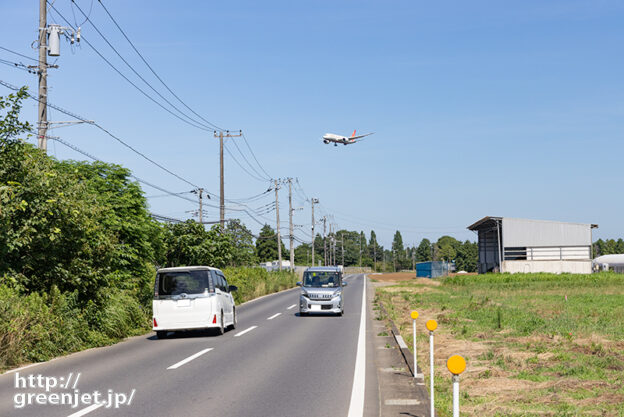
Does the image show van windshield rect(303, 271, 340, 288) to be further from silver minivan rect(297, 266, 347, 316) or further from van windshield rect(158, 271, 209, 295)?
van windshield rect(158, 271, 209, 295)

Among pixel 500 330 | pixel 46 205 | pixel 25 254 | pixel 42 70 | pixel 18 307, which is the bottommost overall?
pixel 500 330

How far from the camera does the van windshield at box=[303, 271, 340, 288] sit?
25641 mm

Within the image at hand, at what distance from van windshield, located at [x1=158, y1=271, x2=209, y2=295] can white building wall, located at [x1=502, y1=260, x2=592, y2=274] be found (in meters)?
51.7

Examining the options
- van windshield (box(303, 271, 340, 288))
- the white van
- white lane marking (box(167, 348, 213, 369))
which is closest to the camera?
white lane marking (box(167, 348, 213, 369))

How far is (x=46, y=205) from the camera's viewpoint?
13.9 m

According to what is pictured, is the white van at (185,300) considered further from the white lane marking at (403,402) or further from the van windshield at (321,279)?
the white lane marking at (403,402)

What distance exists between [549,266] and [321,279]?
4545 centimetres

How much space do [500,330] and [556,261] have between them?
4962 centimetres

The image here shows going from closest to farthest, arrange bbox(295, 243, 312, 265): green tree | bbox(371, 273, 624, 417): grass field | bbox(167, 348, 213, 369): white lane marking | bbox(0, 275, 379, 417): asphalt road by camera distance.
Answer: bbox(0, 275, 379, 417): asphalt road
bbox(371, 273, 624, 417): grass field
bbox(167, 348, 213, 369): white lane marking
bbox(295, 243, 312, 265): green tree

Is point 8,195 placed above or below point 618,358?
above

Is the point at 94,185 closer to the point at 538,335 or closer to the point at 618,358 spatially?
the point at 538,335

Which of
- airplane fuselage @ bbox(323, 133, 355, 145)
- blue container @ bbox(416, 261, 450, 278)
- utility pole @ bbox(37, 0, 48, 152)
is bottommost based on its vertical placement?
blue container @ bbox(416, 261, 450, 278)

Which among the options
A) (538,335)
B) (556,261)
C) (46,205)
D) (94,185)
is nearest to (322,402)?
(46,205)

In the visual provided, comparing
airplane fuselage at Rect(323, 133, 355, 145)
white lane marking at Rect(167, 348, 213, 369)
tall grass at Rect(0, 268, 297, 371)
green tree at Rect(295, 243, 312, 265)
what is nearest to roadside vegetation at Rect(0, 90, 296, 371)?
tall grass at Rect(0, 268, 297, 371)
